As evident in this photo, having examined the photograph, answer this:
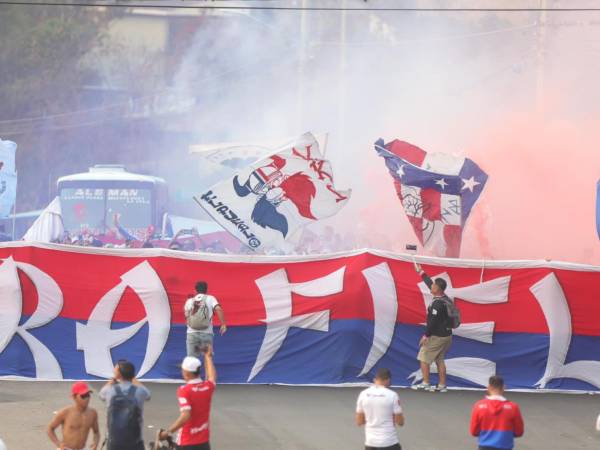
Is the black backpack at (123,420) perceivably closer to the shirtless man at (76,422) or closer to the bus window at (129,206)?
the shirtless man at (76,422)

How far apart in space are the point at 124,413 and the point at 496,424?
108 inches

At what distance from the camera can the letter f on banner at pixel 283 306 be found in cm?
1245

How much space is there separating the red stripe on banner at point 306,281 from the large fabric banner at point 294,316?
0.01 meters

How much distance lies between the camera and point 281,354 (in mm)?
12484

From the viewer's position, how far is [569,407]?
11906 mm

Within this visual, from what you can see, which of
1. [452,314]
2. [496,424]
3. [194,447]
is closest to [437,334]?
[452,314]

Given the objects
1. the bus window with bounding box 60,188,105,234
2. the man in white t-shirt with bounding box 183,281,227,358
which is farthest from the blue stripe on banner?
the bus window with bounding box 60,188,105,234

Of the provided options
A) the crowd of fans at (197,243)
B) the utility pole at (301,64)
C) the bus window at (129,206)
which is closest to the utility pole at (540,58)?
the utility pole at (301,64)

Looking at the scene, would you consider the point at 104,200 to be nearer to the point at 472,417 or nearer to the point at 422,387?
the point at 422,387

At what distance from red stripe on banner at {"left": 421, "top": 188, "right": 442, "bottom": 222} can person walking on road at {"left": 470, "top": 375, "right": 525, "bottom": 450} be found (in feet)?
19.9

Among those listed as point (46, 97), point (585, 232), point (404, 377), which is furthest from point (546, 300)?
point (46, 97)

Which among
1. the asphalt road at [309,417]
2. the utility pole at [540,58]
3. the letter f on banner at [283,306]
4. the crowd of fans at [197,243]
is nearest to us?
the asphalt road at [309,417]

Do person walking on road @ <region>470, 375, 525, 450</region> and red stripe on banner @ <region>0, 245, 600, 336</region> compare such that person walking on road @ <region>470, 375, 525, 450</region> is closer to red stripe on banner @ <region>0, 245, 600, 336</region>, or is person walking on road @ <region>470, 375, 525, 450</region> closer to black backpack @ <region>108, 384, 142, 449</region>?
black backpack @ <region>108, 384, 142, 449</region>

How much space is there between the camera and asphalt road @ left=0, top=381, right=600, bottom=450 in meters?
9.96
